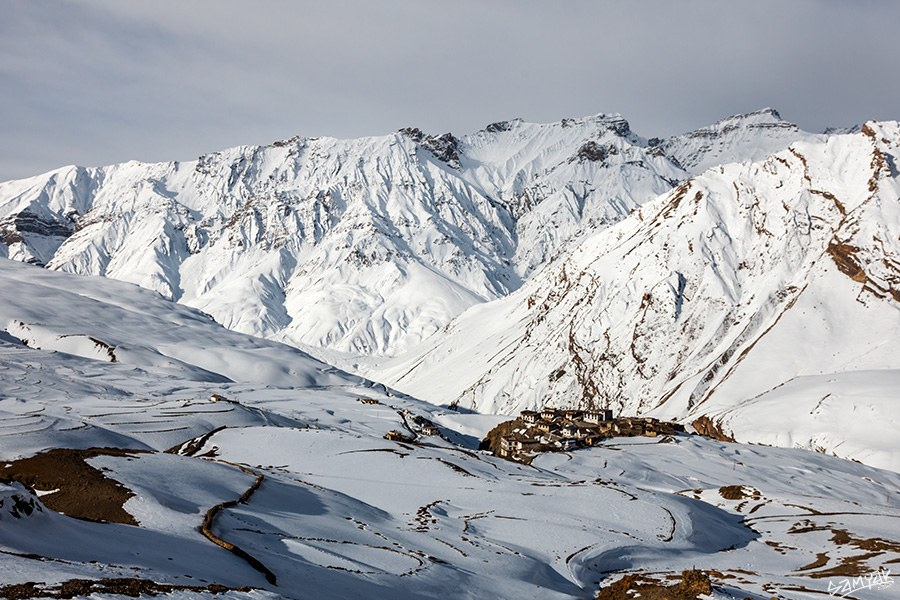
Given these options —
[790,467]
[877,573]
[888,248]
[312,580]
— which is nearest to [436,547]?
[312,580]

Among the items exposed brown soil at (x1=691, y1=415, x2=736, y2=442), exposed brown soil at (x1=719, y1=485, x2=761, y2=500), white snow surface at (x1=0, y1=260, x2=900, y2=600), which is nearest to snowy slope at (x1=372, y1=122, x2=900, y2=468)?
exposed brown soil at (x1=691, y1=415, x2=736, y2=442)

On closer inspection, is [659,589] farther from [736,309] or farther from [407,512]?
[736,309]

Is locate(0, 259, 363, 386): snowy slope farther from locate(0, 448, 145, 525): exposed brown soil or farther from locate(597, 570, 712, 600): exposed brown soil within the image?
locate(597, 570, 712, 600): exposed brown soil

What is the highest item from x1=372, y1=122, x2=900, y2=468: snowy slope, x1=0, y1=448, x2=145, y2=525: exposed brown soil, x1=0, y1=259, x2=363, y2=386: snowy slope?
x1=372, y1=122, x2=900, y2=468: snowy slope

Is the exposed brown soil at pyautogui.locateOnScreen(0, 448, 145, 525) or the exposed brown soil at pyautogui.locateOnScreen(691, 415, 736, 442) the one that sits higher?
the exposed brown soil at pyautogui.locateOnScreen(0, 448, 145, 525)

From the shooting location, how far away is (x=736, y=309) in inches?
6053

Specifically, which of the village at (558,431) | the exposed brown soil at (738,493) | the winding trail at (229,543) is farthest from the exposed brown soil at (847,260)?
the winding trail at (229,543)

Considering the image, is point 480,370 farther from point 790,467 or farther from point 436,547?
point 436,547

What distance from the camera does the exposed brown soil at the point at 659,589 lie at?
83.9 ft

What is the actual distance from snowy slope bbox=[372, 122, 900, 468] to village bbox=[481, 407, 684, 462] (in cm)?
2339

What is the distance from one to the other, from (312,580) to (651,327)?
14689 cm

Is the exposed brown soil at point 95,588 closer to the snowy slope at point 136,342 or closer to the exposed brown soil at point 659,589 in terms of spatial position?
the exposed brown soil at point 659,589

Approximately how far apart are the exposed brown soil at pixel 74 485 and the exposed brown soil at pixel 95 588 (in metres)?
9.22

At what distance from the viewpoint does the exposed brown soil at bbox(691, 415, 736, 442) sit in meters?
115
